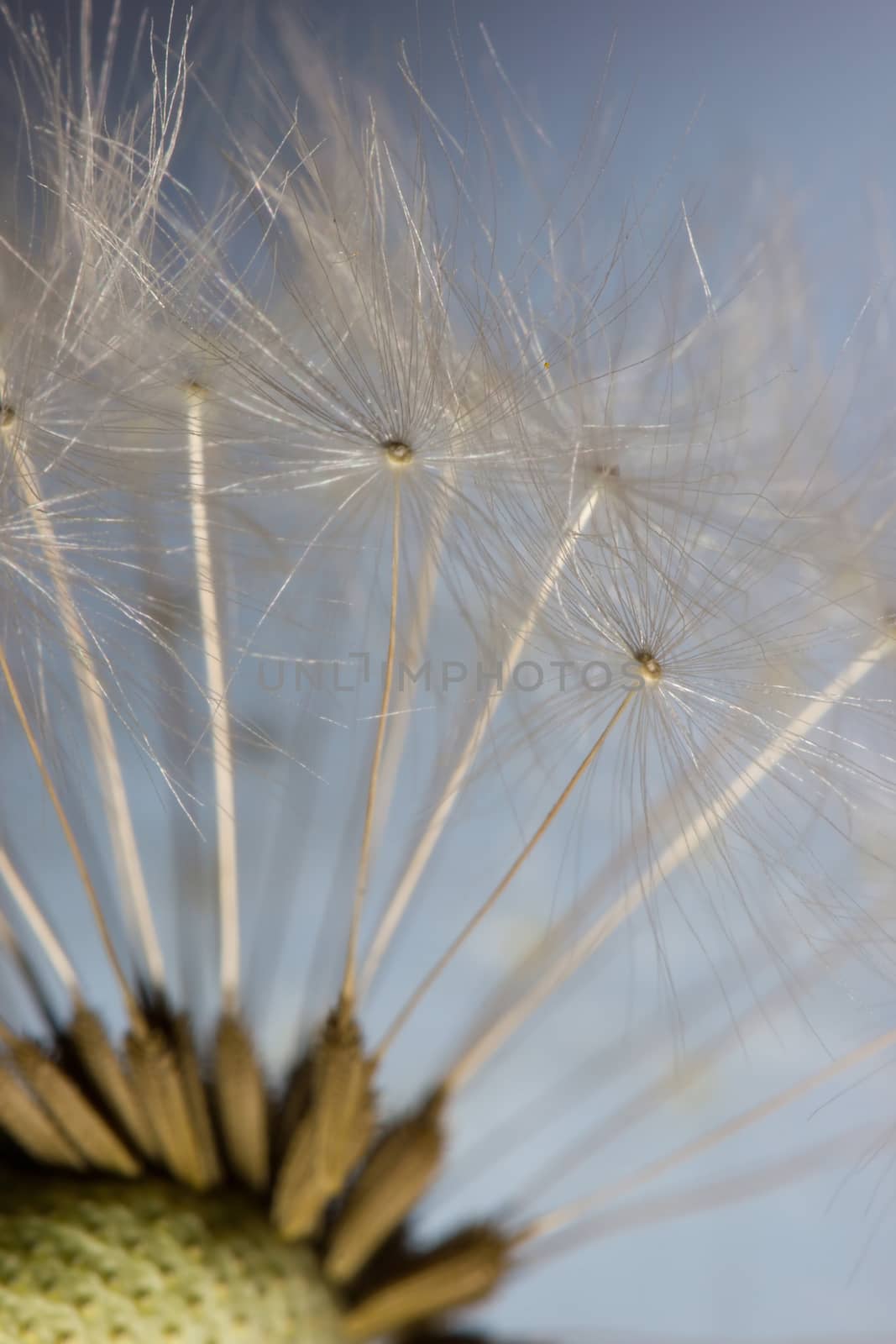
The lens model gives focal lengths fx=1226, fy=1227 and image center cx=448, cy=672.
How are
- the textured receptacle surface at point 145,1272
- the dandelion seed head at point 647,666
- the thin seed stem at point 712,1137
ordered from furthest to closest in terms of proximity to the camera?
the thin seed stem at point 712,1137 → the dandelion seed head at point 647,666 → the textured receptacle surface at point 145,1272

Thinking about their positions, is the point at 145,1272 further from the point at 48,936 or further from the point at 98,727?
the point at 98,727

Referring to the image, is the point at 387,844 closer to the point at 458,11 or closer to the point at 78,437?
the point at 78,437

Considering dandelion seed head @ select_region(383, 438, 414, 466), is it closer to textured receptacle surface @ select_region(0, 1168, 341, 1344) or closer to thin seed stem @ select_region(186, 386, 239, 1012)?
thin seed stem @ select_region(186, 386, 239, 1012)

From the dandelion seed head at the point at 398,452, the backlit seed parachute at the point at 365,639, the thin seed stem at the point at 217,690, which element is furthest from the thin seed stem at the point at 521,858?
the dandelion seed head at the point at 398,452

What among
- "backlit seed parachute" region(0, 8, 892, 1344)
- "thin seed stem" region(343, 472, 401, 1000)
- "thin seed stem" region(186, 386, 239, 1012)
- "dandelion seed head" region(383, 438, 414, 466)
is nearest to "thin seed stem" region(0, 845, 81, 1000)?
"backlit seed parachute" region(0, 8, 892, 1344)

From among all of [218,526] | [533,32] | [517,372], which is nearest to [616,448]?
[517,372]

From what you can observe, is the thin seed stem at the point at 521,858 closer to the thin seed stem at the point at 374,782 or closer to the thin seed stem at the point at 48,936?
the thin seed stem at the point at 374,782
